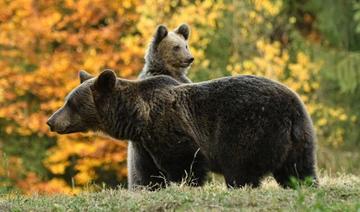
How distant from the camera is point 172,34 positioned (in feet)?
42.8

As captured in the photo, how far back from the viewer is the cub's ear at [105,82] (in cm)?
932

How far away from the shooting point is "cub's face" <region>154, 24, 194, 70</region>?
40.4ft

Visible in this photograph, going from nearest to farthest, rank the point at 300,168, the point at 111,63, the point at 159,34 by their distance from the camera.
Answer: the point at 300,168, the point at 159,34, the point at 111,63

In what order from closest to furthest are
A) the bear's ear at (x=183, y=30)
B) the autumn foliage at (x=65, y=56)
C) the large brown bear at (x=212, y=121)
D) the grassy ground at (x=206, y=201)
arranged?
1. the grassy ground at (x=206, y=201)
2. the large brown bear at (x=212, y=121)
3. the bear's ear at (x=183, y=30)
4. the autumn foliage at (x=65, y=56)

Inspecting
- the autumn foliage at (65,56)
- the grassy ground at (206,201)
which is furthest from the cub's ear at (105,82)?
the autumn foliage at (65,56)

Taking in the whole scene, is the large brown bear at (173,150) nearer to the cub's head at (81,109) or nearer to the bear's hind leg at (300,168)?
the cub's head at (81,109)

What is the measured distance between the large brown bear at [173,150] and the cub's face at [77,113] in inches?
21.7

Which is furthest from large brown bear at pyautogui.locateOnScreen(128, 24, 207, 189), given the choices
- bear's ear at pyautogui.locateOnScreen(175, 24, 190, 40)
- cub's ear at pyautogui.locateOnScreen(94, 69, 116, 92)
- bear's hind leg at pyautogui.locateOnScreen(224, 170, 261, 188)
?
cub's ear at pyautogui.locateOnScreen(94, 69, 116, 92)

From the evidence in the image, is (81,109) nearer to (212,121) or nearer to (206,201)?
(212,121)

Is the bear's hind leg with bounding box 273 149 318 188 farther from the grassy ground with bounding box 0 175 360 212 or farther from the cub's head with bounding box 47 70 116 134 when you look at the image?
the cub's head with bounding box 47 70 116 134

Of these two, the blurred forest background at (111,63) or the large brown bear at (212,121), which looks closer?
the large brown bear at (212,121)

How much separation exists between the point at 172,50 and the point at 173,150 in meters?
3.78

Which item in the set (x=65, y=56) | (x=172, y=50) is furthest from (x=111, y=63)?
(x=172, y=50)

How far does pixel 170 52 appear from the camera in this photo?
1243 centimetres
